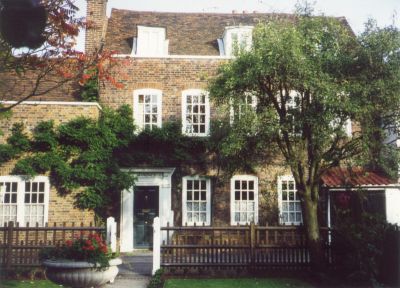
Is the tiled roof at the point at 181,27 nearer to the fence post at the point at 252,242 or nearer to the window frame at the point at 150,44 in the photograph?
the window frame at the point at 150,44

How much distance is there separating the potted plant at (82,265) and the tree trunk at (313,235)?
5.64m

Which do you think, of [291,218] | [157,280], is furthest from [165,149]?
[157,280]

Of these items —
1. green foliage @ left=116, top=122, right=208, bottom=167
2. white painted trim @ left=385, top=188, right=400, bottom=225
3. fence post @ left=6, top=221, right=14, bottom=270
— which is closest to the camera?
fence post @ left=6, top=221, right=14, bottom=270

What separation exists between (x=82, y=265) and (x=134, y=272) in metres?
4.27

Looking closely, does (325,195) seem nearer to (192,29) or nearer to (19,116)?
(192,29)

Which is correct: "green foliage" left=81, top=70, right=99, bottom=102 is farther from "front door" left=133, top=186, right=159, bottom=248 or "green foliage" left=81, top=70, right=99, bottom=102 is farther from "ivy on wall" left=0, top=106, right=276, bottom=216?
"front door" left=133, top=186, right=159, bottom=248

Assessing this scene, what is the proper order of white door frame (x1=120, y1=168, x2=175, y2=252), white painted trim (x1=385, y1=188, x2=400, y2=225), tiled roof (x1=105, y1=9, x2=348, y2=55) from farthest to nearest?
tiled roof (x1=105, y1=9, x2=348, y2=55) → white door frame (x1=120, y1=168, x2=175, y2=252) → white painted trim (x1=385, y1=188, x2=400, y2=225)

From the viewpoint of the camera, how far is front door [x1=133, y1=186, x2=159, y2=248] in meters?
17.0

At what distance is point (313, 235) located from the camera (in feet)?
38.7

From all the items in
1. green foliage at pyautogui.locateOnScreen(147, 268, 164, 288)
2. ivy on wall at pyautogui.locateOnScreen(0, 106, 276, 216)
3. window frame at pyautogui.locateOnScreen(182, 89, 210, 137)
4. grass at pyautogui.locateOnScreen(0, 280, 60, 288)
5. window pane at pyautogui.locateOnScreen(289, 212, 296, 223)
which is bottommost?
grass at pyautogui.locateOnScreen(0, 280, 60, 288)

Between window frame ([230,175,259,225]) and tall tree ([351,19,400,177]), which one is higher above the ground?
tall tree ([351,19,400,177])

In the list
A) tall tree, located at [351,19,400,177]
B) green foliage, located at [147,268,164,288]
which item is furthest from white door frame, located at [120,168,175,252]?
tall tree, located at [351,19,400,177]

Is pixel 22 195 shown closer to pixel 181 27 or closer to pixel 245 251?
pixel 245 251

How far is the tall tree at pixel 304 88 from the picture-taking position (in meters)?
11.0
